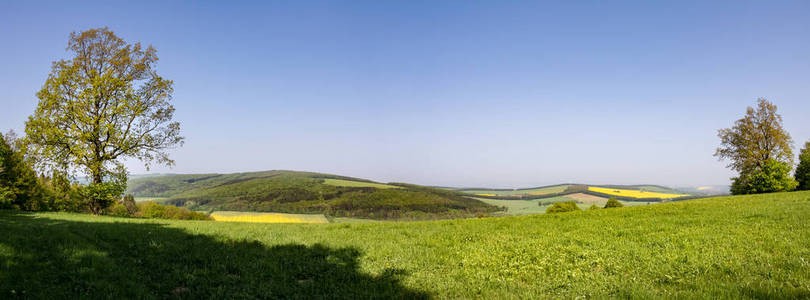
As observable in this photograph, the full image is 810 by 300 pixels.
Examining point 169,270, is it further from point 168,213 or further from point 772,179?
point 772,179

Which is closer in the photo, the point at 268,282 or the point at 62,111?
the point at 268,282

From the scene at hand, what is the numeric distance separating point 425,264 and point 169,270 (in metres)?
6.64

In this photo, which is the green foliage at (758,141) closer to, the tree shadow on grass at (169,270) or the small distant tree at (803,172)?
the small distant tree at (803,172)

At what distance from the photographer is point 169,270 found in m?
7.84

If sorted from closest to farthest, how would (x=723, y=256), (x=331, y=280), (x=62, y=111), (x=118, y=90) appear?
1. (x=331, y=280)
2. (x=723, y=256)
3. (x=62, y=111)
4. (x=118, y=90)

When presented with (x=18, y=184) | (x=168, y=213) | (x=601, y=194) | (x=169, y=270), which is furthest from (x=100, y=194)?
(x=601, y=194)

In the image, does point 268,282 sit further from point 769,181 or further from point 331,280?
point 769,181

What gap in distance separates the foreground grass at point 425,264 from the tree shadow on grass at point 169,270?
32 mm

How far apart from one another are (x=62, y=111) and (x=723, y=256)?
37598mm

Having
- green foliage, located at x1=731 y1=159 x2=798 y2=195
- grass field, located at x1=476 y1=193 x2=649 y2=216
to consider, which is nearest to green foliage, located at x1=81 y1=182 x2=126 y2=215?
grass field, located at x1=476 y1=193 x2=649 y2=216

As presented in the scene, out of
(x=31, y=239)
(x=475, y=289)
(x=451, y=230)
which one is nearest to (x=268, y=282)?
(x=475, y=289)

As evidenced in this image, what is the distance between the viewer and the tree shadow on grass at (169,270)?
6.20 m

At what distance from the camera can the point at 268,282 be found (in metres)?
7.31

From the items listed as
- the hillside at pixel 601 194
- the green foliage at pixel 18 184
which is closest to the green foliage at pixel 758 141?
the hillside at pixel 601 194
